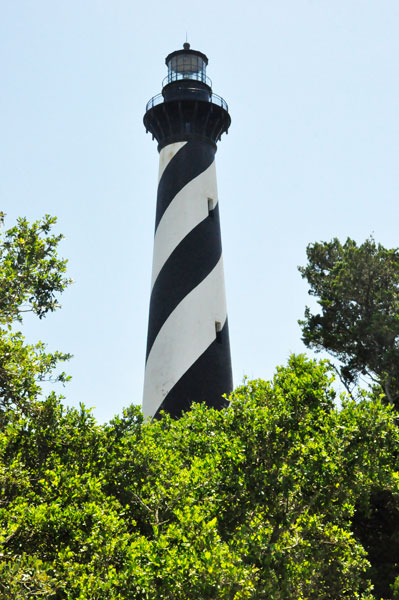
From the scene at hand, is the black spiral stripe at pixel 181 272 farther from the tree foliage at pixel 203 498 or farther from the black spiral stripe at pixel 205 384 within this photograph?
the tree foliage at pixel 203 498

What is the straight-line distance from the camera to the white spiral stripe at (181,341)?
20391mm

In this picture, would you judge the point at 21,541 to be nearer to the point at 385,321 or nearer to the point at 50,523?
the point at 50,523

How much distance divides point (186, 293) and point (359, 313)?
21.0 ft

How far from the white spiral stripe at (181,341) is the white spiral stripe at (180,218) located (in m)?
1.91

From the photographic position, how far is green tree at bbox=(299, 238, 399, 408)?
20547 millimetres

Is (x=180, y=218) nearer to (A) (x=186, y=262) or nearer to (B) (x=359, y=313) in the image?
(A) (x=186, y=262)

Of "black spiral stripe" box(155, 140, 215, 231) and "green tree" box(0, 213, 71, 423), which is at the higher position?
"black spiral stripe" box(155, 140, 215, 231)

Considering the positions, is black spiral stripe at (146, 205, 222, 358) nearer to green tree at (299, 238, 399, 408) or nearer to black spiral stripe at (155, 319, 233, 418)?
black spiral stripe at (155, 319, 233, 418)

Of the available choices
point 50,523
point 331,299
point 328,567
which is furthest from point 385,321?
point 50,523

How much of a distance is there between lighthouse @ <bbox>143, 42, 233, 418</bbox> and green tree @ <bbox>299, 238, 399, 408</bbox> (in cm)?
384

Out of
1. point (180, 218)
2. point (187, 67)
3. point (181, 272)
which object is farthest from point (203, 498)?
point (187, 67)

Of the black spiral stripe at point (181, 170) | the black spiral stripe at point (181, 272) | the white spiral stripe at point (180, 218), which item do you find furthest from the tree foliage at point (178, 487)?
the black spiral stripe at point (181, 170)

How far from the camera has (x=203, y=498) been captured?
9.70 meters

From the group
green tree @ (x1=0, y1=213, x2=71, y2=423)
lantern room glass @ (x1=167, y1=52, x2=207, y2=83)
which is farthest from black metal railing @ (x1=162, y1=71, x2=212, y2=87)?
green tree @ (x1=0, y1=213, x2=71, y2=423)
